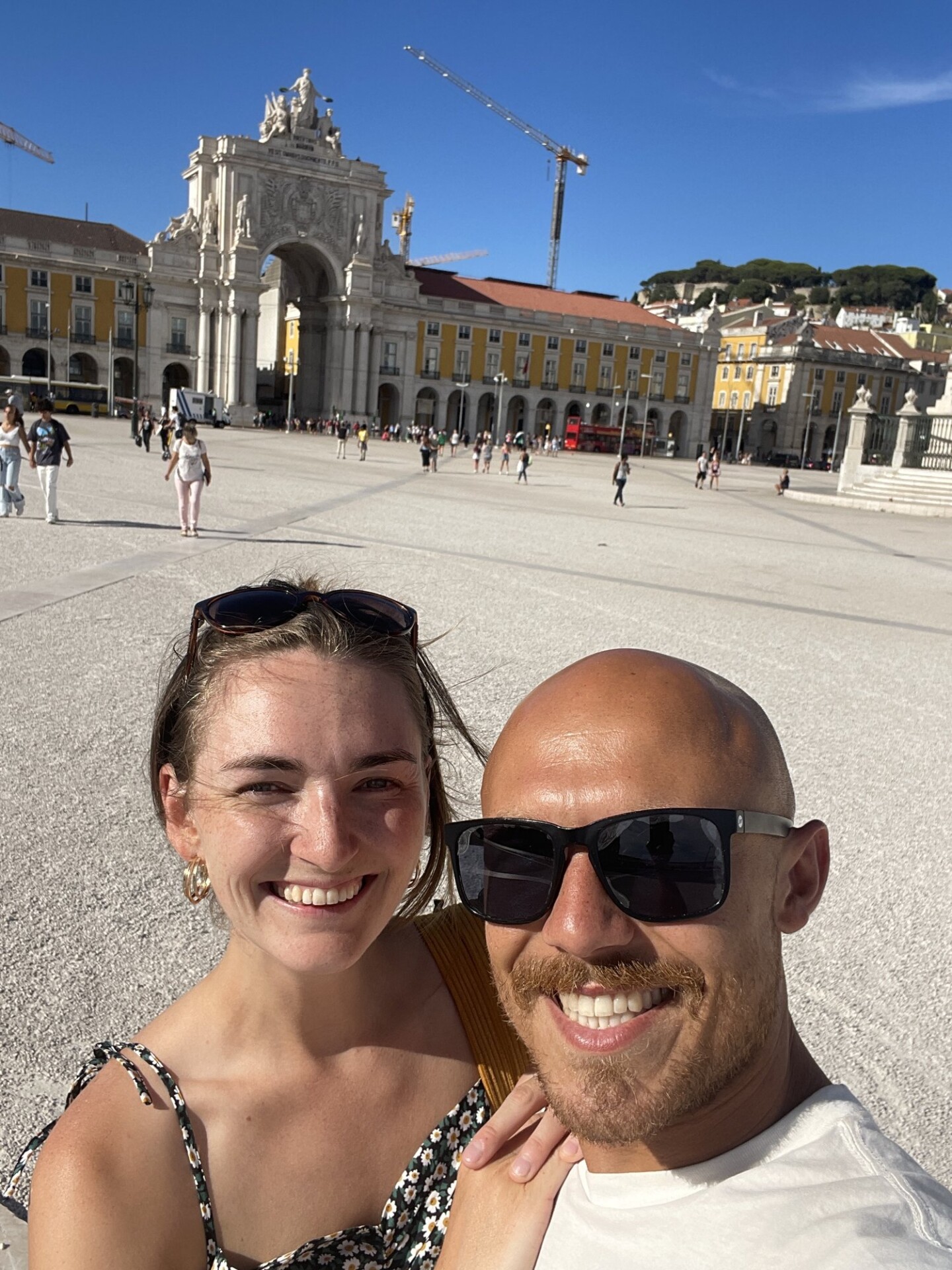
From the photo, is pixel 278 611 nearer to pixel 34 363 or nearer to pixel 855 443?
pixel 855 443

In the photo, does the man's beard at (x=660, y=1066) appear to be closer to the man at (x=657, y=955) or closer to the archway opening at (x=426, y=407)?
the man at (x=657, y=955)

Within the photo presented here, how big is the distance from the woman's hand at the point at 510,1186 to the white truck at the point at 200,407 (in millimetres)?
43923

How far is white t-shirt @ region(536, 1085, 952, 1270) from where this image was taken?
821 mm

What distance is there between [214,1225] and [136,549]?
8.99 metres

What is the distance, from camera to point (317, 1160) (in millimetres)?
1322

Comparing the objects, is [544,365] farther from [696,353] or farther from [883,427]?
[883,427]

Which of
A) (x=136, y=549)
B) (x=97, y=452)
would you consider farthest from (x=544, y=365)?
(x=136, y=549)

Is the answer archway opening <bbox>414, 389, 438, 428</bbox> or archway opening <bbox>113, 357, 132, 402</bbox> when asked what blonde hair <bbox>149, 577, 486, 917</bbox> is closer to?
archway opening <bbox>113, 357, 132, 402</bbox>

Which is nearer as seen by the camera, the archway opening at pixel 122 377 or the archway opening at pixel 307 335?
the archway opening at pixel 122 377

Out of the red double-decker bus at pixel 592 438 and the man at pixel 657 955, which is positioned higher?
the man at pixel 657 955

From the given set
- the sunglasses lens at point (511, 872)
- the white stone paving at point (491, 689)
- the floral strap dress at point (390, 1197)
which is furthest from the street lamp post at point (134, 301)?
the sunglasses lens at point (511, 872)

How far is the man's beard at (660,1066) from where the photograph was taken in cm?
98

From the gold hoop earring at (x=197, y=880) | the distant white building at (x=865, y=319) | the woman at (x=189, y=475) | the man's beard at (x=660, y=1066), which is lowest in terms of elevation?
the woman at (x=189, y=475)

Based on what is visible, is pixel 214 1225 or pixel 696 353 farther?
pixel 696 353
